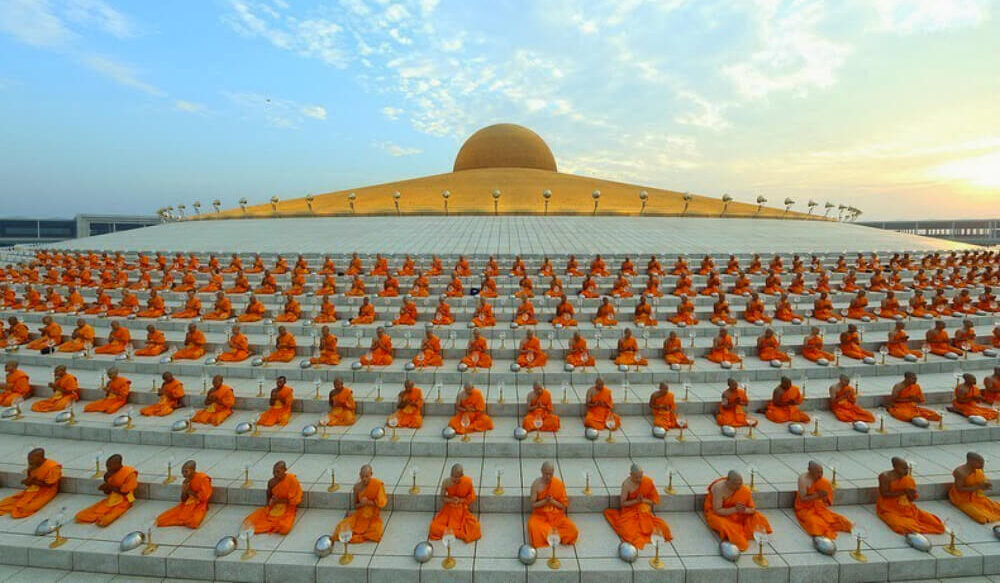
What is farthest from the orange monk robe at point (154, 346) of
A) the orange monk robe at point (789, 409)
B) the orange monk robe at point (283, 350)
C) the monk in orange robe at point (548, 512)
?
the orange monk robe at point (789, 409)

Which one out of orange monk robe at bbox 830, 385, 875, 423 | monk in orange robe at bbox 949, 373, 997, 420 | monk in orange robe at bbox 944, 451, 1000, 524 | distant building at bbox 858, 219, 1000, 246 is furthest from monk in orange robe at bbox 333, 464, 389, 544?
distant building at bbox 858, 219, 1000, 246

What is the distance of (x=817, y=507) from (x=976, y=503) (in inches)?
63.7

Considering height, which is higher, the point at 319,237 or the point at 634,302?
the point at 319,237

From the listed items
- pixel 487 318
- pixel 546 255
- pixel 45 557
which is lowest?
pixel 45 557

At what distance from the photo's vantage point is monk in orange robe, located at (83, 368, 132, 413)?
6121 mm

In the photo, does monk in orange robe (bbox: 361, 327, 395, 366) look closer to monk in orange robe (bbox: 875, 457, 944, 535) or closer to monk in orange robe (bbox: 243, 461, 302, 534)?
monk in orange robe (bbox: 243, 461, 302, 534)

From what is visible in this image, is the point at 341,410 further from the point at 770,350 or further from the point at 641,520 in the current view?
the point at 770,350

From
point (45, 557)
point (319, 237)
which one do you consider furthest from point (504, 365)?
point (319, 237)

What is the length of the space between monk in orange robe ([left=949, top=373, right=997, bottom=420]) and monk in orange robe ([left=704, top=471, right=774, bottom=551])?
404 centimetres

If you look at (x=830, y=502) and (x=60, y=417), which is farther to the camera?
(x=60, y=417)

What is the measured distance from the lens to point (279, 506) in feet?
14.0

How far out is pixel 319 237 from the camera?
19188 mm

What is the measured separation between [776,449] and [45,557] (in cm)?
A: 729

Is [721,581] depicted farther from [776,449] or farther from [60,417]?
[60,417]
